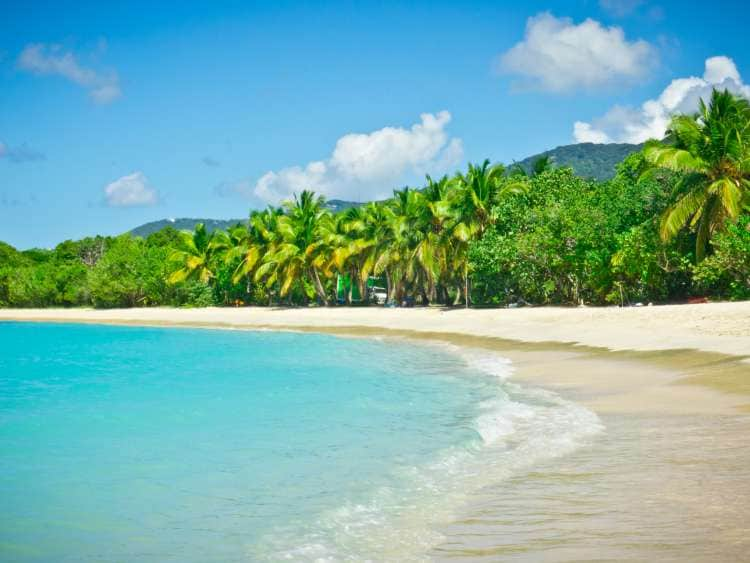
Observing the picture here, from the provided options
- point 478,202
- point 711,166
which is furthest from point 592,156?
point 711,166

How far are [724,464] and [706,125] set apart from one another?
2251 centimetres

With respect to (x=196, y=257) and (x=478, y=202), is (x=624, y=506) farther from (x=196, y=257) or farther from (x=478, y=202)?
(x=196, y=257)

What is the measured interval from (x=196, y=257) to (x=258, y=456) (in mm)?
48486

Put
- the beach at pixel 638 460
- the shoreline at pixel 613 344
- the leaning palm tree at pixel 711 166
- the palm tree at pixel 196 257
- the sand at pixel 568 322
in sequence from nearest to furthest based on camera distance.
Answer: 1. the beach at pixel 638 460
2. the shoreline at pixel 613 344
3. the sand at pixel 568 322
4. the leaning palm tree at pixel 711 166
5. the palm tree at pixel 196 257

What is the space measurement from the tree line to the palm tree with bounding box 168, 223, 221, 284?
0.11m

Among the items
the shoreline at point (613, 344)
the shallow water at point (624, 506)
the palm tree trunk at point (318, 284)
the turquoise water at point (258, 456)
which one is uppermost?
the palm tree trunk at point (318, 284)

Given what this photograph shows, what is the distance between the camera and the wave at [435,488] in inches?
224

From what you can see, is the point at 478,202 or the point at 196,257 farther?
the point at 196,257

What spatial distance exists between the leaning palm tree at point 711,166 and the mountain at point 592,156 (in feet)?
426

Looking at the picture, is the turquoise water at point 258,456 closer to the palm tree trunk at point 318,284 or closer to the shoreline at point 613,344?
the shoreline at point 613,344

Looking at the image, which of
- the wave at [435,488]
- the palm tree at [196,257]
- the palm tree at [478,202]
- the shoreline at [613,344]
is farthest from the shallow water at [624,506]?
the palm tree at [196,257]

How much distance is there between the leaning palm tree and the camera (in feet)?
81.4

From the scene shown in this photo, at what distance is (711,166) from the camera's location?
25266 millimetres

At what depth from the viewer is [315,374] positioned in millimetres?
18844
